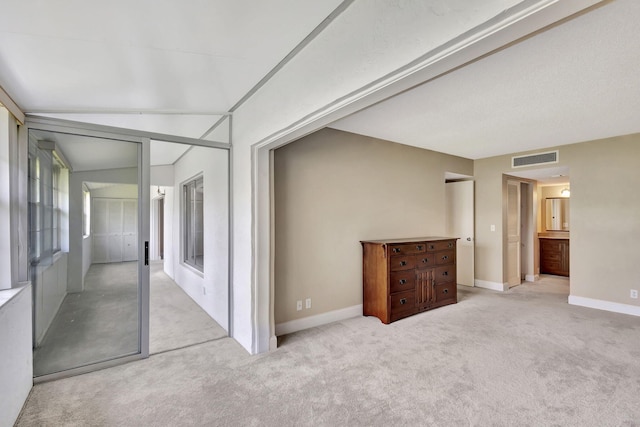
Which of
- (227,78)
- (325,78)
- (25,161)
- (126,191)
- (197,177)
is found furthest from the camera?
(197,177)

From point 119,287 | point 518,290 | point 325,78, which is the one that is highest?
point 325,78

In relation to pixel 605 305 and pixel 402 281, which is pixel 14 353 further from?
pixel 605 305

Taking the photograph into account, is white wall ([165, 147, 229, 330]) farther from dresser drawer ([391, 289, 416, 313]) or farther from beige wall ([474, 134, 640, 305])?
beige wall ([474, 134, 640, 305])

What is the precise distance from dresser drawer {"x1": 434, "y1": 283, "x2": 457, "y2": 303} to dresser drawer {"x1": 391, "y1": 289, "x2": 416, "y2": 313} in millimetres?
506

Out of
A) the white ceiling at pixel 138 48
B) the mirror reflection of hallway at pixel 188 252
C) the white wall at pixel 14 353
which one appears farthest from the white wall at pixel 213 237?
the white wall at pixel 14 353

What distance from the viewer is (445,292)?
431 cm

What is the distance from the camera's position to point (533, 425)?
188cm

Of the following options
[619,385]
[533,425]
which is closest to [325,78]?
[533,425]

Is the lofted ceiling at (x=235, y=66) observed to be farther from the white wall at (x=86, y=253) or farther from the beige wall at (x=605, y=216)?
the white wall at (x=86, y=253)

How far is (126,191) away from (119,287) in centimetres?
90

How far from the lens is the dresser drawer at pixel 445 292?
13.8ft

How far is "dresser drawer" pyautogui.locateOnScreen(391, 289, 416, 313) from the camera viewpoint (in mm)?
3668

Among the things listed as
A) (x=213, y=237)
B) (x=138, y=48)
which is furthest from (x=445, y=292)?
(x=138, y=48)

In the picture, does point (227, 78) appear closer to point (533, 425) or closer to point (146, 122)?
point (146, 122)
